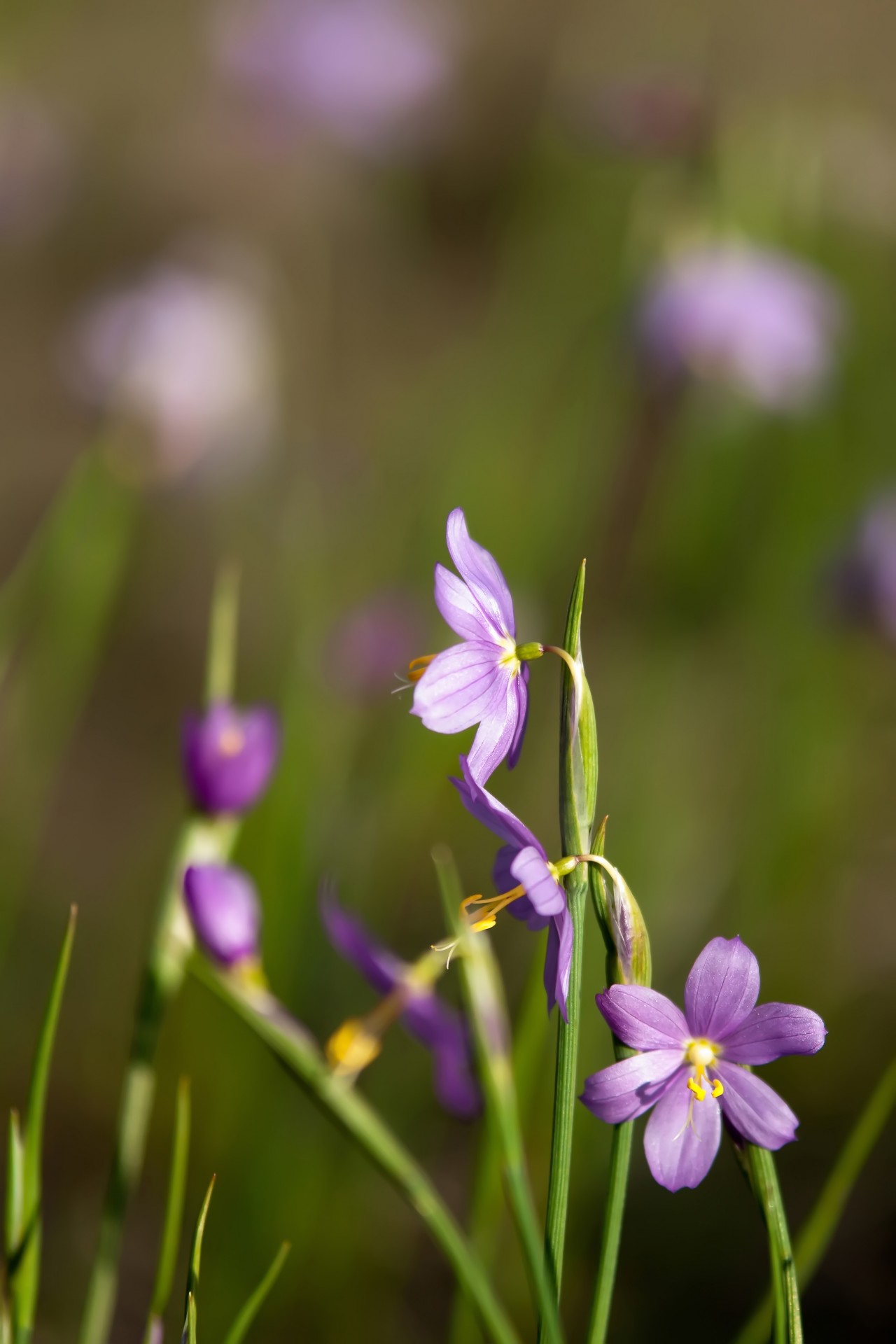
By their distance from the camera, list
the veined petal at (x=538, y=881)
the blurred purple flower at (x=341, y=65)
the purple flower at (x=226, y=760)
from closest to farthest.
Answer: the veined petal at (x=538, y=881), the purple flower at (x=226, y=760), the blurred purple flower at (x=341, y=65)

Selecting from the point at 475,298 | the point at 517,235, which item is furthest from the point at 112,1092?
the point at 475,298

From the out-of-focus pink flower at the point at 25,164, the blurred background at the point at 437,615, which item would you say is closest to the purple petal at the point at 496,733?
the blurred background at the point at 437,615

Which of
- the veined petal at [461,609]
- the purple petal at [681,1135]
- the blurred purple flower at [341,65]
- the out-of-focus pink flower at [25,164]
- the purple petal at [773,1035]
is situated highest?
the blurred purple flower at [341,65]

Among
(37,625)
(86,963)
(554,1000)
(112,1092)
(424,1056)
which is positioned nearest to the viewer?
(554,1000)

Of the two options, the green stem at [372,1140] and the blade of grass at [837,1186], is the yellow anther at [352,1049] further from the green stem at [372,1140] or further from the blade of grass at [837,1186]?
the blade of grass at [837,1186]

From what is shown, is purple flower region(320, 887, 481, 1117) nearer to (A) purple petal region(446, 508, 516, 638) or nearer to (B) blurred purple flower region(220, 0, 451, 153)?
(A) purple petal region(446, 508, 516, 638)

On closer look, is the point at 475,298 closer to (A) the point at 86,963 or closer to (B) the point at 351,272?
(B) the point at 351,272

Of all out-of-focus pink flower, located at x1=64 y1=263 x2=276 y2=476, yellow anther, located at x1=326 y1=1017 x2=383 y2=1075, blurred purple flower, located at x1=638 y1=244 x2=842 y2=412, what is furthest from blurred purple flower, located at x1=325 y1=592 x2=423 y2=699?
yellow anther, located at x1=326 y1=1017 x2=383 y2=1075
